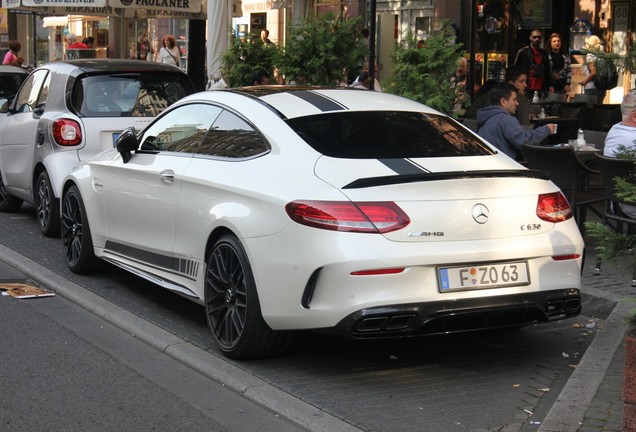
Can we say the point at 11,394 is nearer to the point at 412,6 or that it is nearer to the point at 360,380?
the point at 360,380

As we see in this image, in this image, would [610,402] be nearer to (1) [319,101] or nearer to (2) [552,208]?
(2) [552,208]

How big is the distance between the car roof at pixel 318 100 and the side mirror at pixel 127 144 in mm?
933

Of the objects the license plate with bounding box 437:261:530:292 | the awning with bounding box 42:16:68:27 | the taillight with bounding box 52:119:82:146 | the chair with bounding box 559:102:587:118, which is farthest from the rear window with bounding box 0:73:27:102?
the awning with bounding box 42:16:68:27

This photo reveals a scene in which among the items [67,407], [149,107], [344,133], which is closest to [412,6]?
[149,107]

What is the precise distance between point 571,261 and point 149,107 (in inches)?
239

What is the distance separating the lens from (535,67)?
17047 millimetres

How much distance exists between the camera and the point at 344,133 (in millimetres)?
6391

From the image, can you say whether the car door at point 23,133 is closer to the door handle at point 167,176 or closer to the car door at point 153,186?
the car door at point 153,186

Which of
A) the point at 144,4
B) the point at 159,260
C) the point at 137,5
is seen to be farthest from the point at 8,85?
the point at 159,260

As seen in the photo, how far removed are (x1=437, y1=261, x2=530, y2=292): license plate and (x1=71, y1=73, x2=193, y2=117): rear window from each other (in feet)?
19.4

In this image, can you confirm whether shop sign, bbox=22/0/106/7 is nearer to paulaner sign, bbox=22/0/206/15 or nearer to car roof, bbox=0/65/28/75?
paulaner sign, bbox=22/0/206/15

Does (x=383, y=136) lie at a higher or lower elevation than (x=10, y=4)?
lower

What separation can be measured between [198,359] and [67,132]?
495 centimetres

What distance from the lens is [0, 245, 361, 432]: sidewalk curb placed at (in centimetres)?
532
